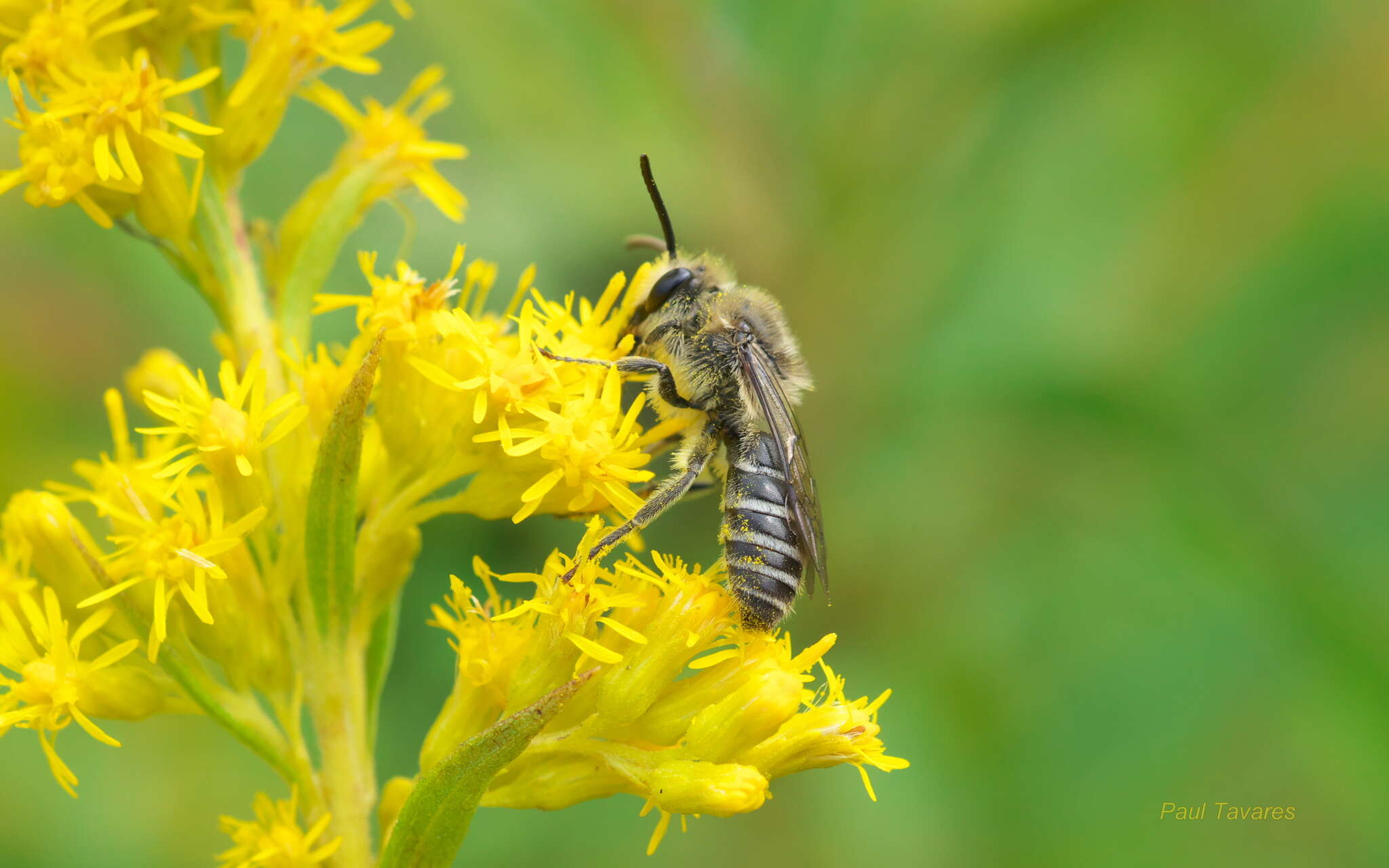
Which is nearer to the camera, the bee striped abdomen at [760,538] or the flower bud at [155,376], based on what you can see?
the bee striped abdomen at [760,538]

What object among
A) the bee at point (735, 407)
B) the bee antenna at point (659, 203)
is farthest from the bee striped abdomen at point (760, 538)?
the bee antenna at point (659, 203)

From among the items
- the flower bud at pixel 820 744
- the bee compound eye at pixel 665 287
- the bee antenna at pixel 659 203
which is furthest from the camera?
the bee compound eye at pixel 665 287

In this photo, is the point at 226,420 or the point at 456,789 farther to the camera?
the point at 226,420

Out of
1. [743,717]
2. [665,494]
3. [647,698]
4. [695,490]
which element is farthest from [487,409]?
[695,490]

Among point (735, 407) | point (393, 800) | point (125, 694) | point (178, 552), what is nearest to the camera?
point (178, 552)

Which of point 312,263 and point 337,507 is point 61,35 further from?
point 337,507

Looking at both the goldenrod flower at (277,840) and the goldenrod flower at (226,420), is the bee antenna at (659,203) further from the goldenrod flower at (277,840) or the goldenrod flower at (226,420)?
the goldenrod flower at (277,840)

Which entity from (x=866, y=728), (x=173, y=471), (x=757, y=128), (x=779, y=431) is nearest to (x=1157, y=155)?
(x=757, y=128)
